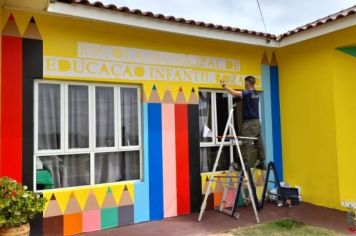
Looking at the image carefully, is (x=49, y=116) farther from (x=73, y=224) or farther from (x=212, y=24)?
(x=212, y=24)

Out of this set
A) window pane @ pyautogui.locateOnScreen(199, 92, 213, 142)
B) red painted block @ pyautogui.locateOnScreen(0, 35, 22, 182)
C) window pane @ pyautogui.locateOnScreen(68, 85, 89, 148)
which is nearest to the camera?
red painted block @ pyautogui.locateOnScreen(0, 35, 22, 182)

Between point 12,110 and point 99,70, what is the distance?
143 centimetres

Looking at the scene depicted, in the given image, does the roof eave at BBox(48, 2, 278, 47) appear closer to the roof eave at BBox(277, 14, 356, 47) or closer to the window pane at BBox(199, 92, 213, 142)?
the roof eave at BBox(277, 14, 356, 47)

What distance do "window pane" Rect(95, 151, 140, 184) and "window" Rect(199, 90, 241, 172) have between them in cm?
138

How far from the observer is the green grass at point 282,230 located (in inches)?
202

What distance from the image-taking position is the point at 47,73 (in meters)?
5.23

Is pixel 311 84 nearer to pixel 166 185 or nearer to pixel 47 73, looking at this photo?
pixel 166 185

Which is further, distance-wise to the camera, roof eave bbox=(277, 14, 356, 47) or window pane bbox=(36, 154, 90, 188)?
roof eave bbox=(277, 14, 356, 47)

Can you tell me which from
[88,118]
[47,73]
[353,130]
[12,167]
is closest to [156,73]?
[88,118]

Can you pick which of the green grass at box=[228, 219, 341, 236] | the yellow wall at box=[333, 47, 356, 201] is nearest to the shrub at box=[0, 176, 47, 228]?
the green grass at box=[228, 219, 341, 236]

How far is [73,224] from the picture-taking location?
5293 mm

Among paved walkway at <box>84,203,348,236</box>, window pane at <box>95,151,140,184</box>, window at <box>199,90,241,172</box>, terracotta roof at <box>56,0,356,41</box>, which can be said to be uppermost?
terracotta roof at <box>56,0,356,41</box>

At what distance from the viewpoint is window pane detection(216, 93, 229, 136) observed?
22.8ft

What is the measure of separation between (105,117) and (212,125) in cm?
215
